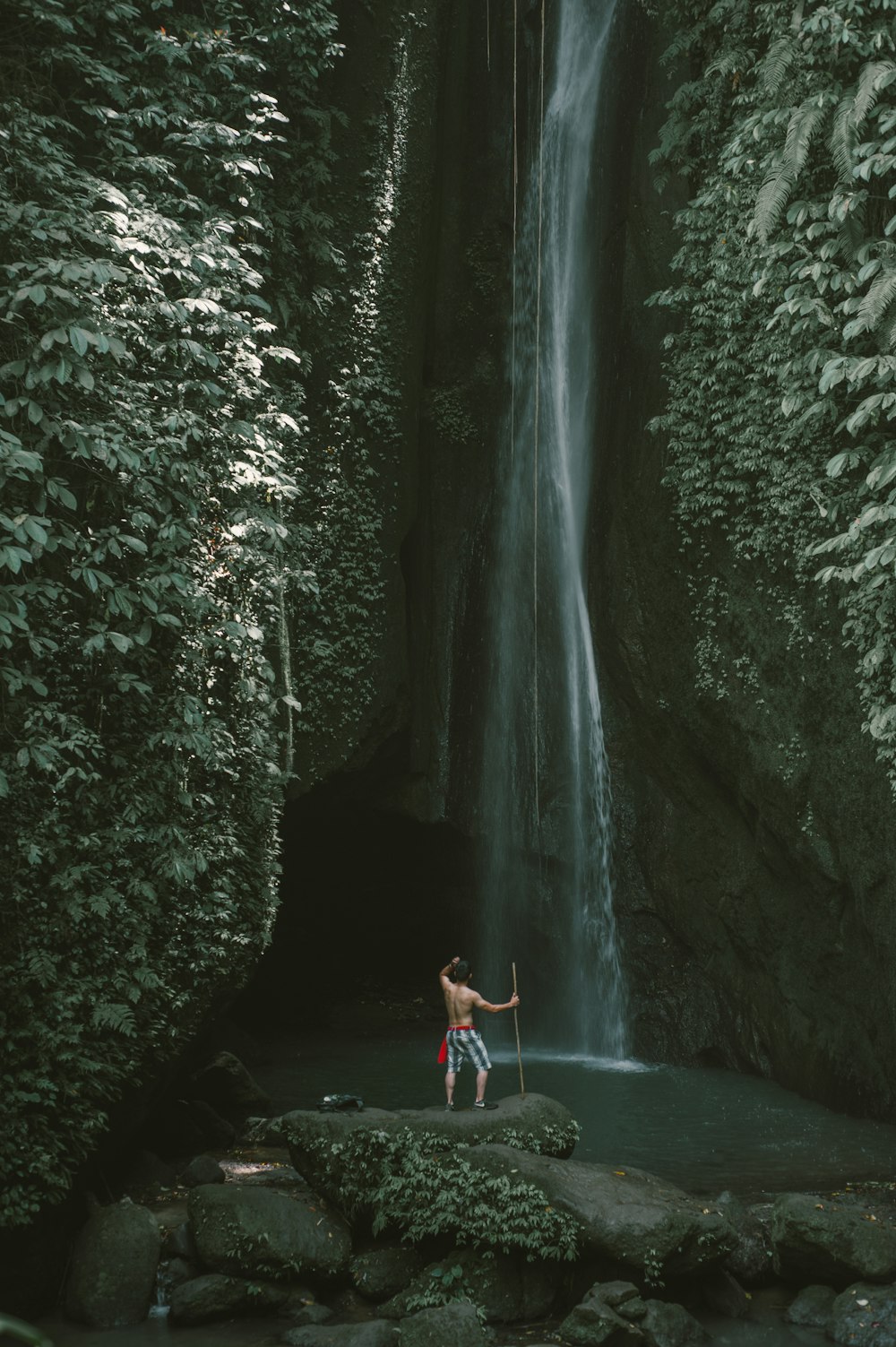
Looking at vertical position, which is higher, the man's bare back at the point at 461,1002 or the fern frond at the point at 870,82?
the fern frond at the point at 870,82

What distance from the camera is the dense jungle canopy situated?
7945 millimetres

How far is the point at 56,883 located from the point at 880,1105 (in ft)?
25.3

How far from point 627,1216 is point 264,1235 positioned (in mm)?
2207

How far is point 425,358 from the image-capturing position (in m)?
16.2

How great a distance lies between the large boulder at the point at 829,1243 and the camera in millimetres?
6898

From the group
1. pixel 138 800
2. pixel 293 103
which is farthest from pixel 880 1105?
pixel 293 103

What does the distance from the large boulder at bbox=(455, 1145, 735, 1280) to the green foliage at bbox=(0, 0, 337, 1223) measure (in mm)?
2765

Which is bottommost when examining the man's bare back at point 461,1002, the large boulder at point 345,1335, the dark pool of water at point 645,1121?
the large boulder at point 345,1335

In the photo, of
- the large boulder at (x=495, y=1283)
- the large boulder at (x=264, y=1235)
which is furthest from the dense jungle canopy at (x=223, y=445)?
the large boulder at (x=495, y=1283)

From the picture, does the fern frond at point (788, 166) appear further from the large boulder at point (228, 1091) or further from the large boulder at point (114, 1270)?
the large boulder at point (114, 1270)

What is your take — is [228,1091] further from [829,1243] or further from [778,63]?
[778,63]

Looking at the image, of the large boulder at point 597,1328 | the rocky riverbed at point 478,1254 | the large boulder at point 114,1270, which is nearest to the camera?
the large boulder at point 597,1328

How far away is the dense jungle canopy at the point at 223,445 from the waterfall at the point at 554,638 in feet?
7.07

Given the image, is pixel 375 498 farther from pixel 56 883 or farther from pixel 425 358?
pixel 56 883
